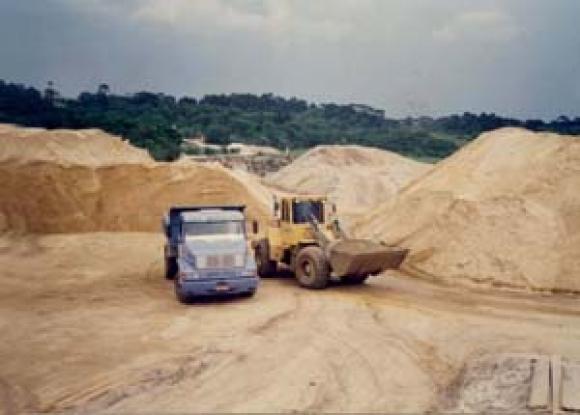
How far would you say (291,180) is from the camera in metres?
54.0

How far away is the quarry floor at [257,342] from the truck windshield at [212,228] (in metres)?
1.89

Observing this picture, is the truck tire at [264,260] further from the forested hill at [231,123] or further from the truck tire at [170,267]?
the forested hill at [231,123]

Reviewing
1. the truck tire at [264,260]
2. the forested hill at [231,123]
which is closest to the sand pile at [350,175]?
the forested hill at [231,123]

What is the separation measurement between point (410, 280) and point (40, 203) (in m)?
17.4

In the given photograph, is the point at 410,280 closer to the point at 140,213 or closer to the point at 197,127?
the point at 140,213

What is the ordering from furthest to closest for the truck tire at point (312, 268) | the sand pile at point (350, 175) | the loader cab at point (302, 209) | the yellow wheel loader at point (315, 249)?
the sand pile at point (350, 175), the loader cab at point (302, 209), the truck tire at point (312, 268), the yellow wheel loader at point (315, 249)

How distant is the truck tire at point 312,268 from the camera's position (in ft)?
71.7

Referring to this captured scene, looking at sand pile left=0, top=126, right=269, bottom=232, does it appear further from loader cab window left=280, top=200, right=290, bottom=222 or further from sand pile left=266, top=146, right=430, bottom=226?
loader cab window left=280, top=200, right=290, bottom=222

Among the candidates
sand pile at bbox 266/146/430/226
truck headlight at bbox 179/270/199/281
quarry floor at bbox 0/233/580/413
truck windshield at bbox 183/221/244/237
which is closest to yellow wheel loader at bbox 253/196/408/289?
quarry floor at bbox 0/233/580/413

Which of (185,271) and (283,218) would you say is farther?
(283,218)

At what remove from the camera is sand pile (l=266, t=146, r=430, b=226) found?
49156mm

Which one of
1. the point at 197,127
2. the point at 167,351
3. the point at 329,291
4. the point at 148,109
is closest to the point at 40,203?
the point at 329,291

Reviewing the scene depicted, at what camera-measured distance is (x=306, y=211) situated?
74.8ft

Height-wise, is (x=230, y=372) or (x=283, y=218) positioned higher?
(x=283, y=218)
